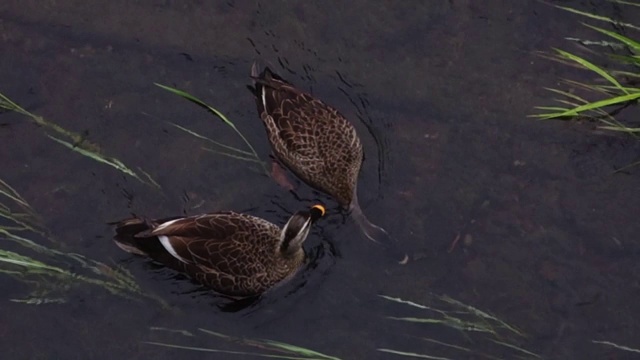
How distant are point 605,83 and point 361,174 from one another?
1602 mm

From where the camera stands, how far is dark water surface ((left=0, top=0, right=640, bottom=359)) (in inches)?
228

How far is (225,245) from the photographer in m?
5.70

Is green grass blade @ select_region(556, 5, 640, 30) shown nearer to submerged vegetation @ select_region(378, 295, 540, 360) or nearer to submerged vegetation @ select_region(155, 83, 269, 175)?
submerged vegetation @ select_region(378, 295, 540, 360)

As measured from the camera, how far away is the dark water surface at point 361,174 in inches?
228

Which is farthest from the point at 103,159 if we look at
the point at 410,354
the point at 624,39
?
the point at 624,39

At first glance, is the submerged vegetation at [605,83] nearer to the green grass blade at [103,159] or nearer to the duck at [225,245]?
the duck at [225,245]

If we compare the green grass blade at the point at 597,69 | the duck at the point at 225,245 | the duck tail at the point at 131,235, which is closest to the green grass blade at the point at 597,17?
the green grass blade at the point at 597,69

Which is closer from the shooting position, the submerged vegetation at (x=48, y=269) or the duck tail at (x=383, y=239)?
the submerged vegetation at (x=48, y=269)

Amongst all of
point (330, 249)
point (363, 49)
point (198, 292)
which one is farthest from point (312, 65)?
point (198, 292)

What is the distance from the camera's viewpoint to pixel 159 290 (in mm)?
5844

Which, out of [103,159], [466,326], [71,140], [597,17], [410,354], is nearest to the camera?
[410,354]

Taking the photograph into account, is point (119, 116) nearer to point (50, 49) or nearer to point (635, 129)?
point (50, 49)

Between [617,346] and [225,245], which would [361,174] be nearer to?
[225,245]

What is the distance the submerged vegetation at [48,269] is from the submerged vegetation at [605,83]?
2659 mm
